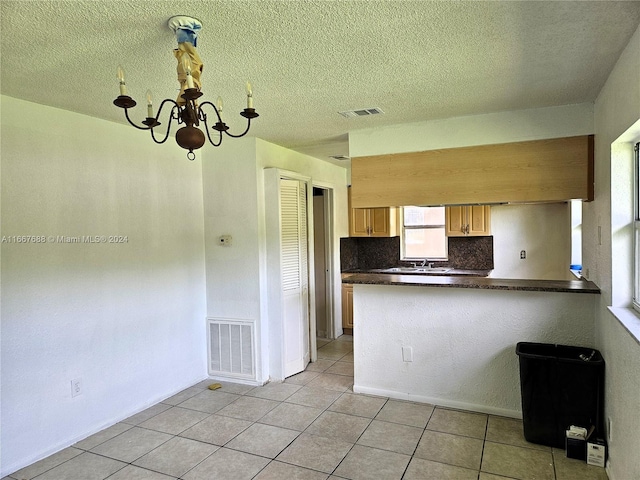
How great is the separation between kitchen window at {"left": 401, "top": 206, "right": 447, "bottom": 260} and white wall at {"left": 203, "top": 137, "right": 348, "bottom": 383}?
2.41 meters

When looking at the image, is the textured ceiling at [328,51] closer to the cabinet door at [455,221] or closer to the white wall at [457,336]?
the white wall at [457,336]

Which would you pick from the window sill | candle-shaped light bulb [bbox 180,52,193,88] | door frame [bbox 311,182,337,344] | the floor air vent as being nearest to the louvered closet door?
the floor air vent

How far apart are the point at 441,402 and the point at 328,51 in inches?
109

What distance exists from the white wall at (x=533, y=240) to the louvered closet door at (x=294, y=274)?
247cm

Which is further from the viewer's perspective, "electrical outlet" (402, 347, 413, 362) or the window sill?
"electrical outlet" (402, 347, 413, 362)

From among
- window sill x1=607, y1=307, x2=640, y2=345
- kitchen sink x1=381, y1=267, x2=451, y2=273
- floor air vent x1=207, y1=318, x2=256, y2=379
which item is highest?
window sill x1=607, y1=307, x2=640, y2=345

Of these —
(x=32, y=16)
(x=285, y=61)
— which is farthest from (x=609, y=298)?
(x=32, y=16)

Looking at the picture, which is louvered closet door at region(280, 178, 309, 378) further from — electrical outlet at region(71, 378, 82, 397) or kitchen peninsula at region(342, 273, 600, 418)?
electrical outlet at region(71, 378, 82, 397)

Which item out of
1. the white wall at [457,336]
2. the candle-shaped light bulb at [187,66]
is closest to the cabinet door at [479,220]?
the white wall at [457,336]

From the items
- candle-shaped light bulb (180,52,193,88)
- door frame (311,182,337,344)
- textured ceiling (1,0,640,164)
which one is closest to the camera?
candle-shaped light bulb (180,52,193,88)

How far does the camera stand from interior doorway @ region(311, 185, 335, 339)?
5.39 m

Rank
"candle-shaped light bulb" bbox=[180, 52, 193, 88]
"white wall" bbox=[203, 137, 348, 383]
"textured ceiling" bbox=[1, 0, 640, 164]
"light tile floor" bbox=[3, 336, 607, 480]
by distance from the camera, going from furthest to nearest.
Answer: "white wall" bbox=[203, 137, 348, 383] → "light tile floor" bbox=[3, 336, 607, 480] → "textured ceiling" bbox=[1, 0, 640, 164] → "candle-shaped light bulb" bbox=[180, 52, 193, 88]

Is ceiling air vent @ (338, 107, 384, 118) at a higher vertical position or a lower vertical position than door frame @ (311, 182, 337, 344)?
higher

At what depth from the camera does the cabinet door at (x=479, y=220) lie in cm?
505
